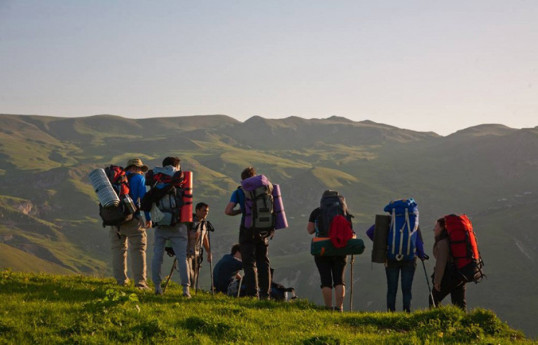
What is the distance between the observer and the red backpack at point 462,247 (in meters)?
12.6

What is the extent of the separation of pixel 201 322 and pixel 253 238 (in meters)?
4.01

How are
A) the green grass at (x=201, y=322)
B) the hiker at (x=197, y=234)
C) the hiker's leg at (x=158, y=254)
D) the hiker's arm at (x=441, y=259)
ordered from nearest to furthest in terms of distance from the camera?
the green grass at (x=201, y=322) < the hiker's arm at (x=441, y=259) < the hiker's leg at (x=158, y=254) < the hiker at (x=197, y=234)

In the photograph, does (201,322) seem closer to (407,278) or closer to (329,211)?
(329,211)

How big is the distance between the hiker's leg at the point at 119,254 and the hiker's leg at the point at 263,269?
3.45 m

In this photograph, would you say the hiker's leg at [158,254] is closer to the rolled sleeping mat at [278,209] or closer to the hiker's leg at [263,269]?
the hiker's leg at [263,269]

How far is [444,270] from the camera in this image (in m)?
12.7

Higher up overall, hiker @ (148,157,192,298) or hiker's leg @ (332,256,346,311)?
hiker @ (148,157,192,298)

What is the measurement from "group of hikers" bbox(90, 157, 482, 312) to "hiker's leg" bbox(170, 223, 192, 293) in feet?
0.07

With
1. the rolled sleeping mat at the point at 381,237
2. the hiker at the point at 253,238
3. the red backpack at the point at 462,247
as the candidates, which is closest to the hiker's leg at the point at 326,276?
the rolled sleeping mat at the point at 381,237

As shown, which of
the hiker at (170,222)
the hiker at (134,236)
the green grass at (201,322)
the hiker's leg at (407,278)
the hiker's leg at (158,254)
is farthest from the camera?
the hiker at (134,236)

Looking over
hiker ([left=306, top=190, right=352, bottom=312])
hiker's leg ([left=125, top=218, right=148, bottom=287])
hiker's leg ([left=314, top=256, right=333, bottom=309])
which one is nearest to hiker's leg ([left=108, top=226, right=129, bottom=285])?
hiker's leg ([left=125, top=218, right=148, bottom=287])

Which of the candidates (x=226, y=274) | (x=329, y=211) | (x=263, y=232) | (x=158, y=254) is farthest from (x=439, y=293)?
(x=158, y=254)

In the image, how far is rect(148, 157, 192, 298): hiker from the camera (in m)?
12.5

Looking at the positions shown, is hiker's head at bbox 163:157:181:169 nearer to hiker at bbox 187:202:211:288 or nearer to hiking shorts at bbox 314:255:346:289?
hiker at bbox 187:202:211:288
